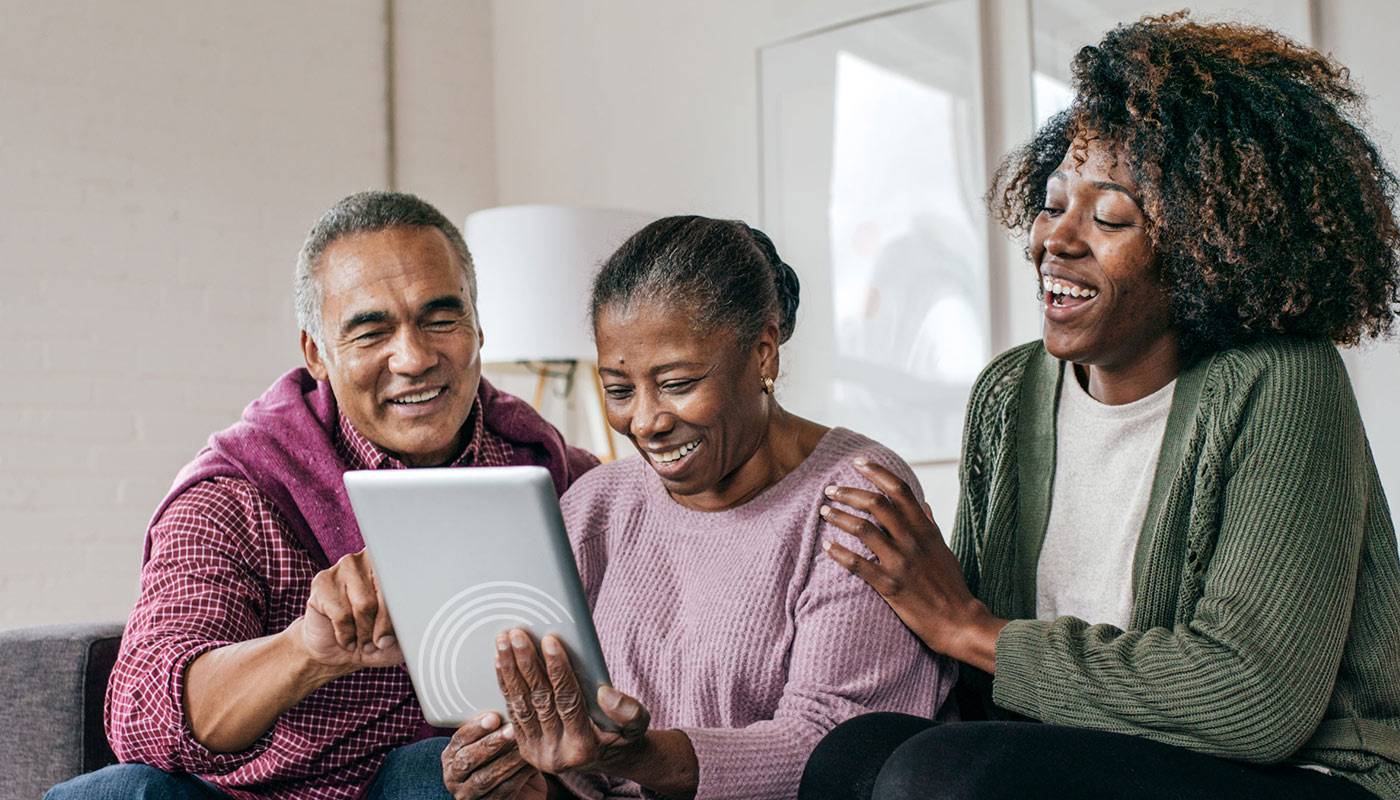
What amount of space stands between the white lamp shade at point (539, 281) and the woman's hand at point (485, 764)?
1.91m

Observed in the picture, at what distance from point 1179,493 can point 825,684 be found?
0.40 m

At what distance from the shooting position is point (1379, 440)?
9.00ft

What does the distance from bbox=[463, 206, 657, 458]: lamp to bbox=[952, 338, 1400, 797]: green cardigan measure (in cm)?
200

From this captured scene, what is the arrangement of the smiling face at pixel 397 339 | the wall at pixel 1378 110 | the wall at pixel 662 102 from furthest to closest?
1. the wall at pixel 662 102
2. the wall at pixel 1378 110
3. the smiling face at pixel 397 339

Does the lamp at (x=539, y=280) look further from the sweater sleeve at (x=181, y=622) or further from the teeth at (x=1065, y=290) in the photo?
the teeth at (x=1065, y=290)

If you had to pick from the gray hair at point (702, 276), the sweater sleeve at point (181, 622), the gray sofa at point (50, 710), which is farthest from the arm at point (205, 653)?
the gray hair at point (702, 276)

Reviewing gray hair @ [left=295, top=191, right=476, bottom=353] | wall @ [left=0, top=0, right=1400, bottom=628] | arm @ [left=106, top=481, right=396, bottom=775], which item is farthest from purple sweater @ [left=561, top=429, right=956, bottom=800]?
wall @ [left=0, top=0, right=1400, bottom=628]

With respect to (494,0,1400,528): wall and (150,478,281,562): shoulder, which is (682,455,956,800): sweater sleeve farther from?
(494,0,1400,528): wall

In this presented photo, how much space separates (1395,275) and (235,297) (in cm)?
295

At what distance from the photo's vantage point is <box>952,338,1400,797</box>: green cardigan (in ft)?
4.22

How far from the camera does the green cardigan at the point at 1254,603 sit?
4.22ft

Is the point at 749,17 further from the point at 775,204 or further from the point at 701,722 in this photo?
the point at 701,722

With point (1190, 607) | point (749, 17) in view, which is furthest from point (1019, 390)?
point (749, 17)

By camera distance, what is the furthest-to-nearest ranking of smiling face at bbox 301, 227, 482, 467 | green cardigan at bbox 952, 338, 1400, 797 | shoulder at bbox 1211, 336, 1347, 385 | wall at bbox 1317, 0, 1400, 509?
wall at bbox 1317, 0, 1400, 509 < smiling face at bbox 301, 227, 482, 467 < shoulder at bbox 1211, 336, 1347, 385 < green cardigan at bbox 952, 338, 1400, 797
